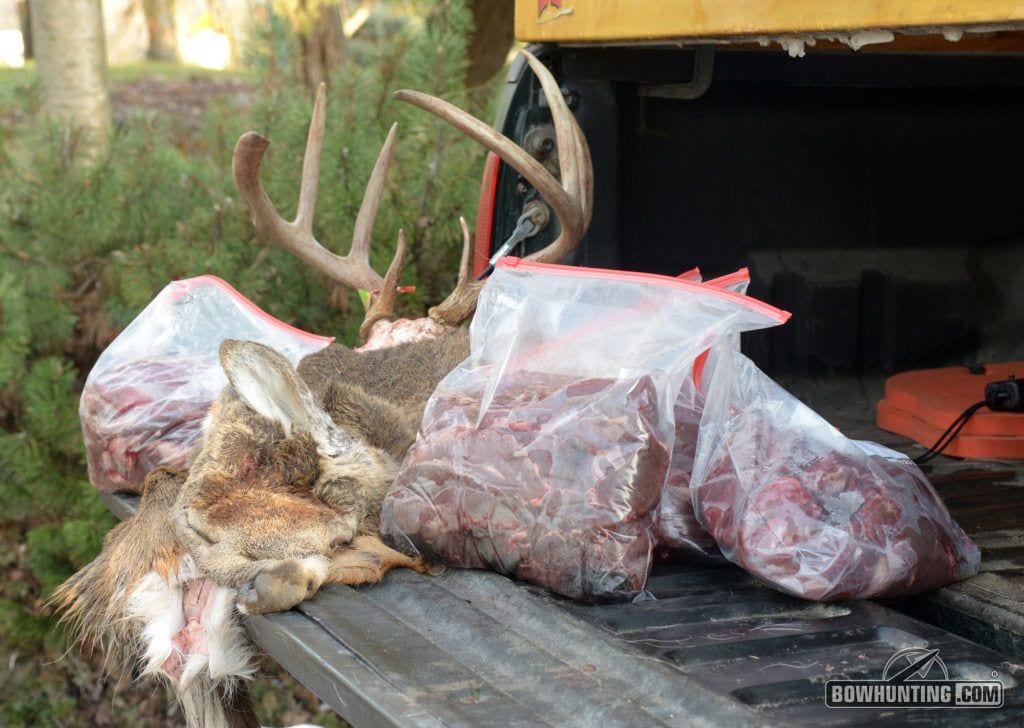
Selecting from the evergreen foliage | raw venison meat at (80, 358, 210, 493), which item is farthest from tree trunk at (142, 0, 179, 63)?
raw venison meat at (80, 358, 210, 493)

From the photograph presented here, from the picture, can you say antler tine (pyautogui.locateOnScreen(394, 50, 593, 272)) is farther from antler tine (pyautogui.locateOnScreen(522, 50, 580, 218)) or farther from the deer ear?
the deer ear

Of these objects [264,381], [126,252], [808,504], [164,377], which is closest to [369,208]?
[164,377]

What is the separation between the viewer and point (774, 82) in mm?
4312

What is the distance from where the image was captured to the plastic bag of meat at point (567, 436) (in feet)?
8.63

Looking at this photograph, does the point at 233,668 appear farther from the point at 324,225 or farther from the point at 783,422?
the point at 324,225

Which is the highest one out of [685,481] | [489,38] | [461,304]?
[489,38]

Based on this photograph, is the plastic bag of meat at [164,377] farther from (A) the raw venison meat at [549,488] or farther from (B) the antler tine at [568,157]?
(A) the raw venison meat at [549,488]

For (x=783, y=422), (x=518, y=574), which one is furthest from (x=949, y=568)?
(x=518, y=574)

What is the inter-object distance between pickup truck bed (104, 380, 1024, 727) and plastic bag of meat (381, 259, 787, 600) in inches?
3.3

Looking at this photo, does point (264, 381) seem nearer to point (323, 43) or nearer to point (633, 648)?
point (633, 648)

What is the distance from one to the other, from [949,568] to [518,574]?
88 centimetres

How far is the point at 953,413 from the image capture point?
13.2 feet

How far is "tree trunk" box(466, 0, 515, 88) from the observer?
731cm

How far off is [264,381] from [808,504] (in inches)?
46.8
